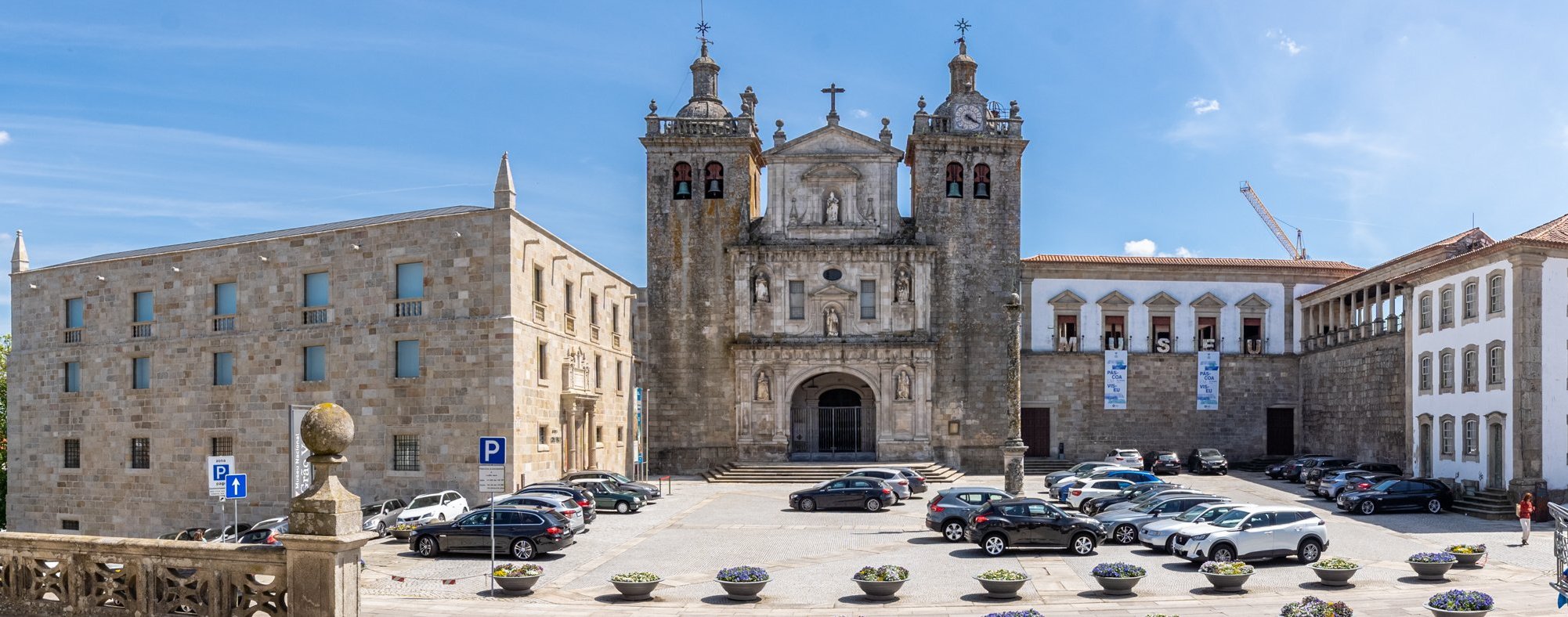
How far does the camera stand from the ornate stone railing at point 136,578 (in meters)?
13.9

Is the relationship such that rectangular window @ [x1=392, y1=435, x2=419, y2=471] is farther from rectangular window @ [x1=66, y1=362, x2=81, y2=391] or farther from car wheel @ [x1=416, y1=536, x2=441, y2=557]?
rectangular window @ [x1=66, y1=362, x2=81, y2=391]

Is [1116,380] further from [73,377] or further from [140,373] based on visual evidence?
[73,377]

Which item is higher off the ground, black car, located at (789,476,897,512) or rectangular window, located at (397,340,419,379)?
rectangular window, located at (397,340,419,379)

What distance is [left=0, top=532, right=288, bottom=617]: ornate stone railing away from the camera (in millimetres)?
A: 13914

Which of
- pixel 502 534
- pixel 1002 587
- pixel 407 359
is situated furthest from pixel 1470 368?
pixel 407 359

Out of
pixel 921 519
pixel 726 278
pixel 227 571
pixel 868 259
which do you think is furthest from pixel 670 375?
pixel 227 571

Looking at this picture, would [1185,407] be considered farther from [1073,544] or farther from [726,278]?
[1073,544]

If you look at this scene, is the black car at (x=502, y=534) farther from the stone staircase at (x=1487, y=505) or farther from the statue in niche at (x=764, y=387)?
the stone staircase at (x=1487, y=505)

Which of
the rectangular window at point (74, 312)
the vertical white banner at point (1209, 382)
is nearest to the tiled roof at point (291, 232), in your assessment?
the rectangular window at point (74, 312)

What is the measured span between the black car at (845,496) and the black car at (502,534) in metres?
12.5

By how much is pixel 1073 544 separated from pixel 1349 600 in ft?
23.0

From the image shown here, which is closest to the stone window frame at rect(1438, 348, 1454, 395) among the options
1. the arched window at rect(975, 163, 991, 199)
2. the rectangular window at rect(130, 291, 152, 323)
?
the arched window at rect(975, 163, 991, 199)

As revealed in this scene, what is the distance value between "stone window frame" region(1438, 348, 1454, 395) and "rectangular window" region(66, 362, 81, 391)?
5158 centimetres

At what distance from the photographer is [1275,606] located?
21531 millimetres
